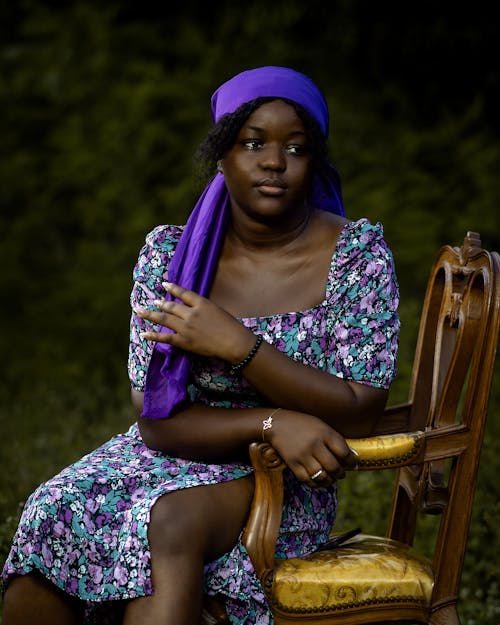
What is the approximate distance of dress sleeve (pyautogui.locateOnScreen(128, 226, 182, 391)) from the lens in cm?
307

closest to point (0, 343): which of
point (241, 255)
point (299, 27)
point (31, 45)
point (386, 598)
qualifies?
point (31, 45)

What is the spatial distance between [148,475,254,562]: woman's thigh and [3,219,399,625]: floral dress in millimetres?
27

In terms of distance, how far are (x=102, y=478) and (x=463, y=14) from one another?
5.13m

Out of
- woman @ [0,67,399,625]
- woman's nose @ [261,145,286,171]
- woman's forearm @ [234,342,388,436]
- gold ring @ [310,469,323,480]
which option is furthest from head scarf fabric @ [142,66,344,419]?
gold ring @ [310,469,323,480]

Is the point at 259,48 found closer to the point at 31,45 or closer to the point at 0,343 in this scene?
the point at 31,45

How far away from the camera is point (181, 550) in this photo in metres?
2.63

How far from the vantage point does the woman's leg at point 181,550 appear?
259cm

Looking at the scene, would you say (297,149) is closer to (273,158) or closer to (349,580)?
(273,158)

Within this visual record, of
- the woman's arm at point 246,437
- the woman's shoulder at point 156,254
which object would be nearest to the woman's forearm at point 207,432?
the woman's arm at point 246,437

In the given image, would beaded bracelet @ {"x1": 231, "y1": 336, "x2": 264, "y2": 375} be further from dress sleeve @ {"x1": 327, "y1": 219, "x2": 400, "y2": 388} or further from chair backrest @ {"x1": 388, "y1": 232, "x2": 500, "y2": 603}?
chair backrest @ {"x1": 388, "y1": 232, "x2": 500, "y2": 603}

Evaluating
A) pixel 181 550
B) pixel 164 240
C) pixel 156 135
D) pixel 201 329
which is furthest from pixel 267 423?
pixel 156 135

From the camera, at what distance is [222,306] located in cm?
311

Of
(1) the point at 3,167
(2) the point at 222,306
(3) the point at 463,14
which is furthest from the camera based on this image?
(1) the point at 3,167

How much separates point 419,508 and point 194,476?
71cm
